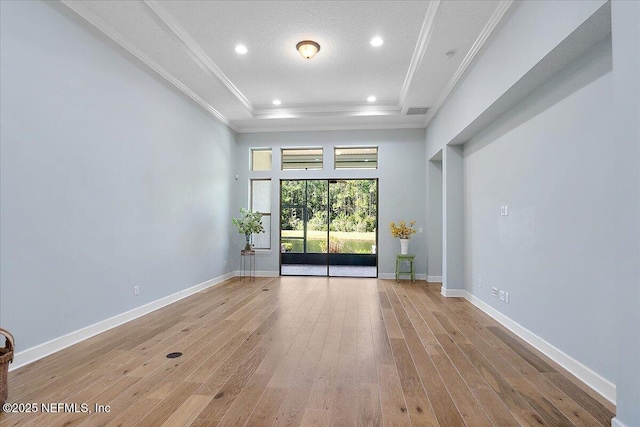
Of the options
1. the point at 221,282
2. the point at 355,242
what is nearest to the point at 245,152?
the point at 221,282

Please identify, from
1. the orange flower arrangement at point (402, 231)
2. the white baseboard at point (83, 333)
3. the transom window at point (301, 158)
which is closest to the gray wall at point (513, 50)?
A: the orange flower arrangement at point (402, 231)

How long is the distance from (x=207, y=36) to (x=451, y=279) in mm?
4843

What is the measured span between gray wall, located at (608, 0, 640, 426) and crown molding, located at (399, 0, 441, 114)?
1898mm

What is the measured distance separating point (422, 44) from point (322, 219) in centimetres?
431

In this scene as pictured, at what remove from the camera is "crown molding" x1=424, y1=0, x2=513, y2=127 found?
10.0 feet

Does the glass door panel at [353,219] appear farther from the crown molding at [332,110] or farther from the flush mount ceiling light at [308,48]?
the flush mount ceiling light at [308,48]

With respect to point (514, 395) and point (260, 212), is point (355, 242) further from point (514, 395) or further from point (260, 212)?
point (514, 395)

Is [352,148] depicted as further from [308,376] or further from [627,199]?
[627,199]

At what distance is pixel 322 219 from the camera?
7.45 m

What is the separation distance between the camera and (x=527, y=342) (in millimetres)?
3178

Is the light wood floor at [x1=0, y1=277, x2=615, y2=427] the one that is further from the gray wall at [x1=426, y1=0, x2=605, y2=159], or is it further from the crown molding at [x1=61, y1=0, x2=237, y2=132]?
the crown molding at [x1=61, y1=0, x2=237, y2=132]

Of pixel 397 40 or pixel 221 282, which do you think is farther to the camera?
pixel 221 282

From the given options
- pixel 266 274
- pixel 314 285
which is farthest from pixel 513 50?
pixel 266 274

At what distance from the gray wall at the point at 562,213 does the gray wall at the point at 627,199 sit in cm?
71
